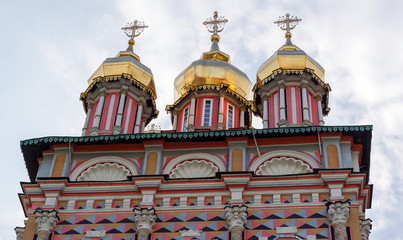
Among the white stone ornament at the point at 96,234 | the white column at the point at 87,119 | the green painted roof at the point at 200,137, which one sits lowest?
the white stone ornament at the point at 96,234

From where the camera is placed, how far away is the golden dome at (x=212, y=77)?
22203 millimetres

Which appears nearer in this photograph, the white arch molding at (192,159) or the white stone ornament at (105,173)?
the white arch molding at (192,159)

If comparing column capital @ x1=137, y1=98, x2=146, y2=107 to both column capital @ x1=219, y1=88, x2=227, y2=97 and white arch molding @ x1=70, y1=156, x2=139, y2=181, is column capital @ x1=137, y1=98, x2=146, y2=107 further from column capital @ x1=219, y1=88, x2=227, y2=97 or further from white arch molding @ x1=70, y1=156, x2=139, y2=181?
white arch molding @ x1=70, y1=156, x2=139, y2=181

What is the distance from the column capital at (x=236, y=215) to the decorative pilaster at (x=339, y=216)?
1.70 meters

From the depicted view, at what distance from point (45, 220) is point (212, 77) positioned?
852 cm

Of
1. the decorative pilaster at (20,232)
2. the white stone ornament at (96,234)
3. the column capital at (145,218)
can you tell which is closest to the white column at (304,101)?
the column capital at (145,218)

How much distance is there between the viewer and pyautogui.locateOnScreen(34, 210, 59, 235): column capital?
Result: 1522cm

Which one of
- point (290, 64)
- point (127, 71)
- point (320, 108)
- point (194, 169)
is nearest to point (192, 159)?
point (194, 169)

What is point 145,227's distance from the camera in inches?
588

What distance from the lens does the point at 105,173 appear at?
16.8 metres

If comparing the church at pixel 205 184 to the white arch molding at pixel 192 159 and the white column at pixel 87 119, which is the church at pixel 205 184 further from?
the white column at pixel 87 119

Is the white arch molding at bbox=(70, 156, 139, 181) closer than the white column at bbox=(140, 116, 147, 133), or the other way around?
the white arch molding at bbox=(70, 156, 139, 181)

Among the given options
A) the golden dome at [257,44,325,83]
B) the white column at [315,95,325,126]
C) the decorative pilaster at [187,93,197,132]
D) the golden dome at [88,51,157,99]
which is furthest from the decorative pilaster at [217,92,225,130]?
the white column at [315,95,325,126]

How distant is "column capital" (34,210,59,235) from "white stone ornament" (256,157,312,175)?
4473 mm
